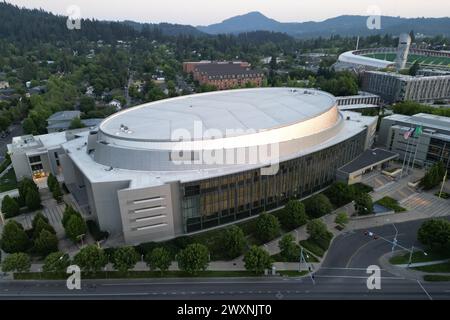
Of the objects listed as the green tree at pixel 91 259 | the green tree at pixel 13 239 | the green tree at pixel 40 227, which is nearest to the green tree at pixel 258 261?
the green tree at pixel 91 259

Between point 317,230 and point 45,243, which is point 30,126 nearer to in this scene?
point 45,243

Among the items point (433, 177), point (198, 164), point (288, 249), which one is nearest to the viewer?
point (288, 249)

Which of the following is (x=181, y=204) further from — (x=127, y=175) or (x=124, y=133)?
(x=124, y=133)

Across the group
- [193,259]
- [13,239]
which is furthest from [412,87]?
[13,239]

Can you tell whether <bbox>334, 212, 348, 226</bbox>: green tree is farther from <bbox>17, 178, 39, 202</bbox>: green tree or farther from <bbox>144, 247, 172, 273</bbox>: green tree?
<bbox>17, 178, 39, 202</bbox>: green tree

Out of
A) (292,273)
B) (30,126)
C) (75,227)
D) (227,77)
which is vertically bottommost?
(292,273)

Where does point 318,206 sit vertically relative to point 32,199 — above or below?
above

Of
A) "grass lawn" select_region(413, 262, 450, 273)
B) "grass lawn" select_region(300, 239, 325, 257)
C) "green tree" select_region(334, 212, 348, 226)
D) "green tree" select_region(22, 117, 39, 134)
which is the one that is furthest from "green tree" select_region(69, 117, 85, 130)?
"grass lawn" select_region(413, 262, 450, 273)
